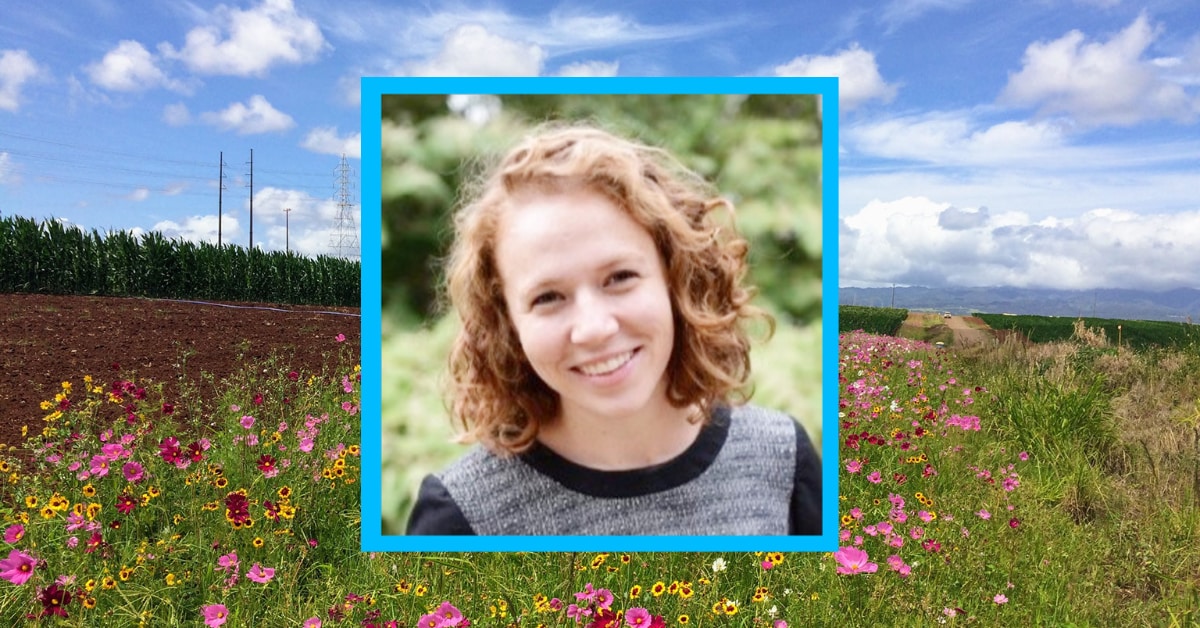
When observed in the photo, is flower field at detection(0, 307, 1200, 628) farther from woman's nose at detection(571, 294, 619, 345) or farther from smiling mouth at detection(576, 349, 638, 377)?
woman's nose at detection(571, 294, 619, 345)

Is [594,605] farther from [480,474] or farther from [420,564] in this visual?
[420,564]

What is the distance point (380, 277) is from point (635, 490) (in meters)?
1.01

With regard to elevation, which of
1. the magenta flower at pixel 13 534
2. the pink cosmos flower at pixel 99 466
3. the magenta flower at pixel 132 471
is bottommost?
the magenta flower at pixel 13 534

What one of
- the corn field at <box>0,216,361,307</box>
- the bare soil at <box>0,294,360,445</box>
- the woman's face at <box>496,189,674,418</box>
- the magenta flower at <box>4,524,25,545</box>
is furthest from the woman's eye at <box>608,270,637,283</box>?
the corn field at <box>0,216,361,307</box>

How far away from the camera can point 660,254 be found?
2.27 metres

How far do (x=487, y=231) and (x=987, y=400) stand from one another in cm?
A: 575

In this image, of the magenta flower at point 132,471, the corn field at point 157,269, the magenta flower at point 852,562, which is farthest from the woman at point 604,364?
the corn field at point 157,269

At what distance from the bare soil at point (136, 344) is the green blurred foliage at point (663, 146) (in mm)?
3672

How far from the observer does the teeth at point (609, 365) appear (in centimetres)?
232

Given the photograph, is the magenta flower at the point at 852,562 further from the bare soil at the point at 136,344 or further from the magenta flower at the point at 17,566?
the bare soil at the point at 136,344

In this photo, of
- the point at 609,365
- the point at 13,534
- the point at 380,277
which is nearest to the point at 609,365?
the point at 609,365

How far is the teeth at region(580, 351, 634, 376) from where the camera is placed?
2.32 metres

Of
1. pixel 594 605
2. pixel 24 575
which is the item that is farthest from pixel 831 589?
pixel 24 575

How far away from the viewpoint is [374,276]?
2.46 m
